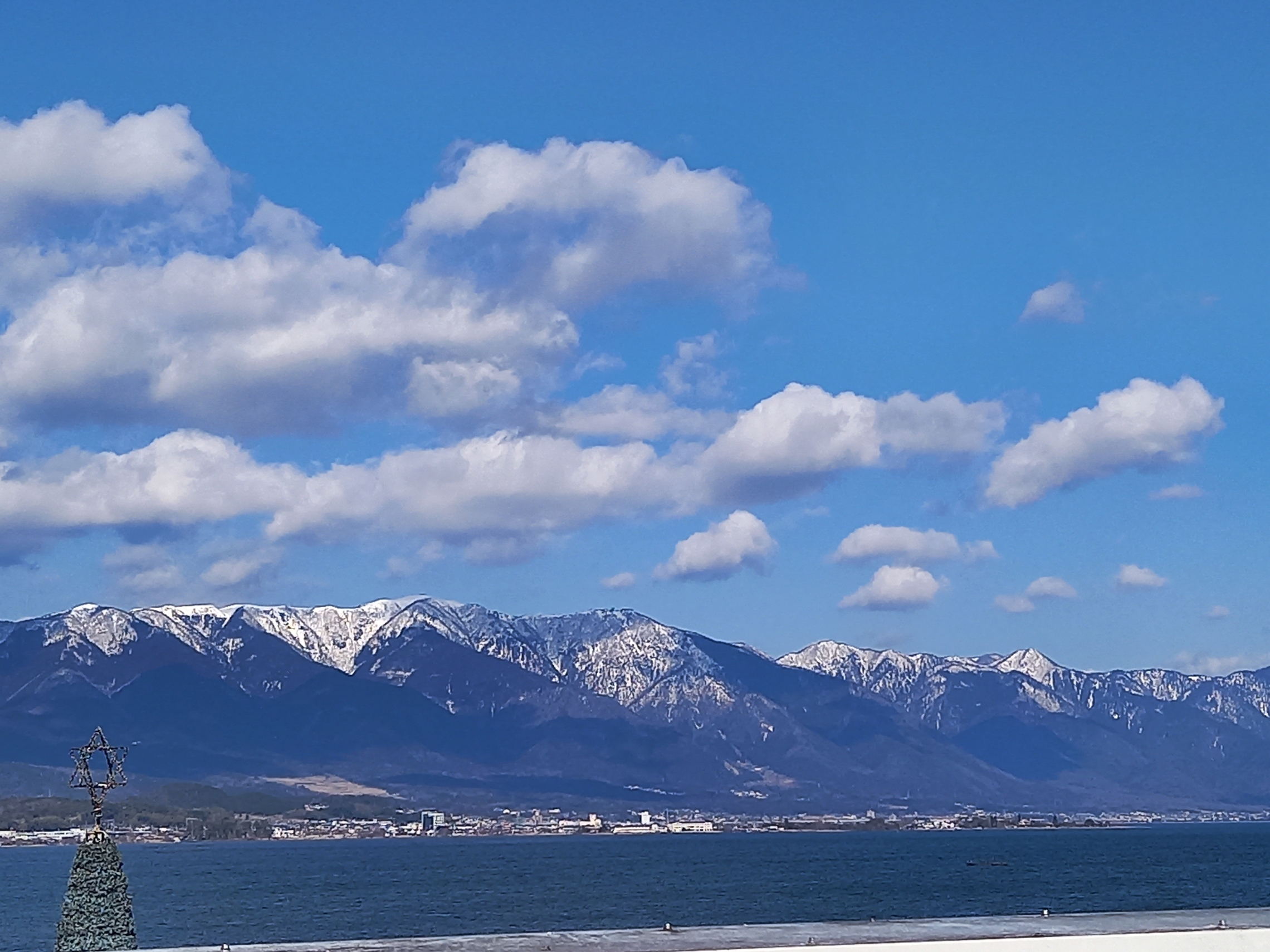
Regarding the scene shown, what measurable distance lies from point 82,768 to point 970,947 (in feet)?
55.3

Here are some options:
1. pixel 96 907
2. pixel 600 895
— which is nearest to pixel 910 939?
pixel 96 907

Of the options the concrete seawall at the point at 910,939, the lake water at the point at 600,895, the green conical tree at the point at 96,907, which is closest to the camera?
the concrete seawall at the point at 910,939

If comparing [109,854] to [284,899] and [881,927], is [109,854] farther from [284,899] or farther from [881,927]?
[284,899]

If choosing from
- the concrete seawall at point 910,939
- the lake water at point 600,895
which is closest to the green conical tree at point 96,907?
the concrete seawall at point 910,939

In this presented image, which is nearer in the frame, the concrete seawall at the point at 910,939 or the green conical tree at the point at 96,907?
the concrete seawall at the point at 910,939

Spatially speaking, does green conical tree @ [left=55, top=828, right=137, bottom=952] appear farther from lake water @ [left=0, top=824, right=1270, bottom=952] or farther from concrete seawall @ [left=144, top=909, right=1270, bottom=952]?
lake water @ [left=0, top=824, right=1270, bottom=952]

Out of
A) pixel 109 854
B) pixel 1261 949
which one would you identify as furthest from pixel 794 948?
pixel 109 854

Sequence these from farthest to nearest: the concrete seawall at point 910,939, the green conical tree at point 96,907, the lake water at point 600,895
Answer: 1. the lake water at point 600,895
2. the green conical tree at point 96,907
3. the concrete seawall at point 910,939

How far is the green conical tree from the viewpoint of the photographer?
27.2 meters

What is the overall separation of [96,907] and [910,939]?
14770mm

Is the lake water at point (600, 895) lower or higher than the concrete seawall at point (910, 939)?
lower

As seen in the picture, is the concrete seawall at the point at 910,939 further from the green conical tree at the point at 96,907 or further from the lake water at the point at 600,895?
the lake water at the point at 600,895

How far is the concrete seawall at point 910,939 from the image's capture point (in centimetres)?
2589

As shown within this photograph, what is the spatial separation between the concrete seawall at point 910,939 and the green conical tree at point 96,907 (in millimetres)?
1217
